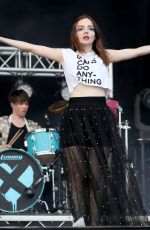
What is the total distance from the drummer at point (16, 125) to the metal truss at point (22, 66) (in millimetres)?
851

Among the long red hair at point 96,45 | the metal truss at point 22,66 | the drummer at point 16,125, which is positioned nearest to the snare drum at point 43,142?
the drummer at point 16,125

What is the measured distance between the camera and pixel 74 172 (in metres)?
5.80

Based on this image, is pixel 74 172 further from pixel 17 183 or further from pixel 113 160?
pixel 17 183

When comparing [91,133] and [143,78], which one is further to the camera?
[143,78]

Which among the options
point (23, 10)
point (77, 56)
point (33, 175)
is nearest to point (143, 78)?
point (23, 10)

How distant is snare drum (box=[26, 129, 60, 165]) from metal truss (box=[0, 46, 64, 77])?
4.18ft

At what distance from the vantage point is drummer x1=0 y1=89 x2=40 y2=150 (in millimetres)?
8836

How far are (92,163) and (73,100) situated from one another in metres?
0.45

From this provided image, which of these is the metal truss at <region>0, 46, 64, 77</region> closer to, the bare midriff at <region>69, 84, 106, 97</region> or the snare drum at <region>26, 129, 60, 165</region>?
the snare drum at <region>26, 129, 60, 165</region>

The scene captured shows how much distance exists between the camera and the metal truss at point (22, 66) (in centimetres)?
975

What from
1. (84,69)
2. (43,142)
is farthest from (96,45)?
(43,142)

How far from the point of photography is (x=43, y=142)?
862cm

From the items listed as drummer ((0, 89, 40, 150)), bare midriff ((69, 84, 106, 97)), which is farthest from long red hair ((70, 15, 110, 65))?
drummer ((0, 89, 40, 150))

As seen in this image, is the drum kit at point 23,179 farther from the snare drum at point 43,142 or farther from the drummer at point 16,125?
the drummer at point 16,125
